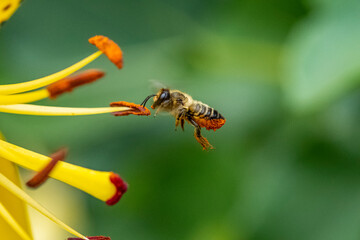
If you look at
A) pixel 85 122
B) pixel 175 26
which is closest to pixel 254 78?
pixel 175 26

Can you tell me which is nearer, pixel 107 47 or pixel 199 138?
pixel 107 47

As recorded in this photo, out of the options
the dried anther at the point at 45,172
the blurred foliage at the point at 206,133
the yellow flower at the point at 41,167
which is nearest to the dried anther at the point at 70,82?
the yellow flower at the point at 41,167

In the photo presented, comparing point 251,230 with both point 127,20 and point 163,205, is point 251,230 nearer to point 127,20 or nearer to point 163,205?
point 163,205

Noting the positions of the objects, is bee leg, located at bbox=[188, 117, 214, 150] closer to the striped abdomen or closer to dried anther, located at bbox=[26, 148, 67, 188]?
Answer: the striped abdomen

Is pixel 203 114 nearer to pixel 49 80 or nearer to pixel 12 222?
pixel 49 80

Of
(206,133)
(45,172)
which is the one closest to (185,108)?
(45,172)

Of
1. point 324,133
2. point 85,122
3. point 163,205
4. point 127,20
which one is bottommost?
point 163,205
